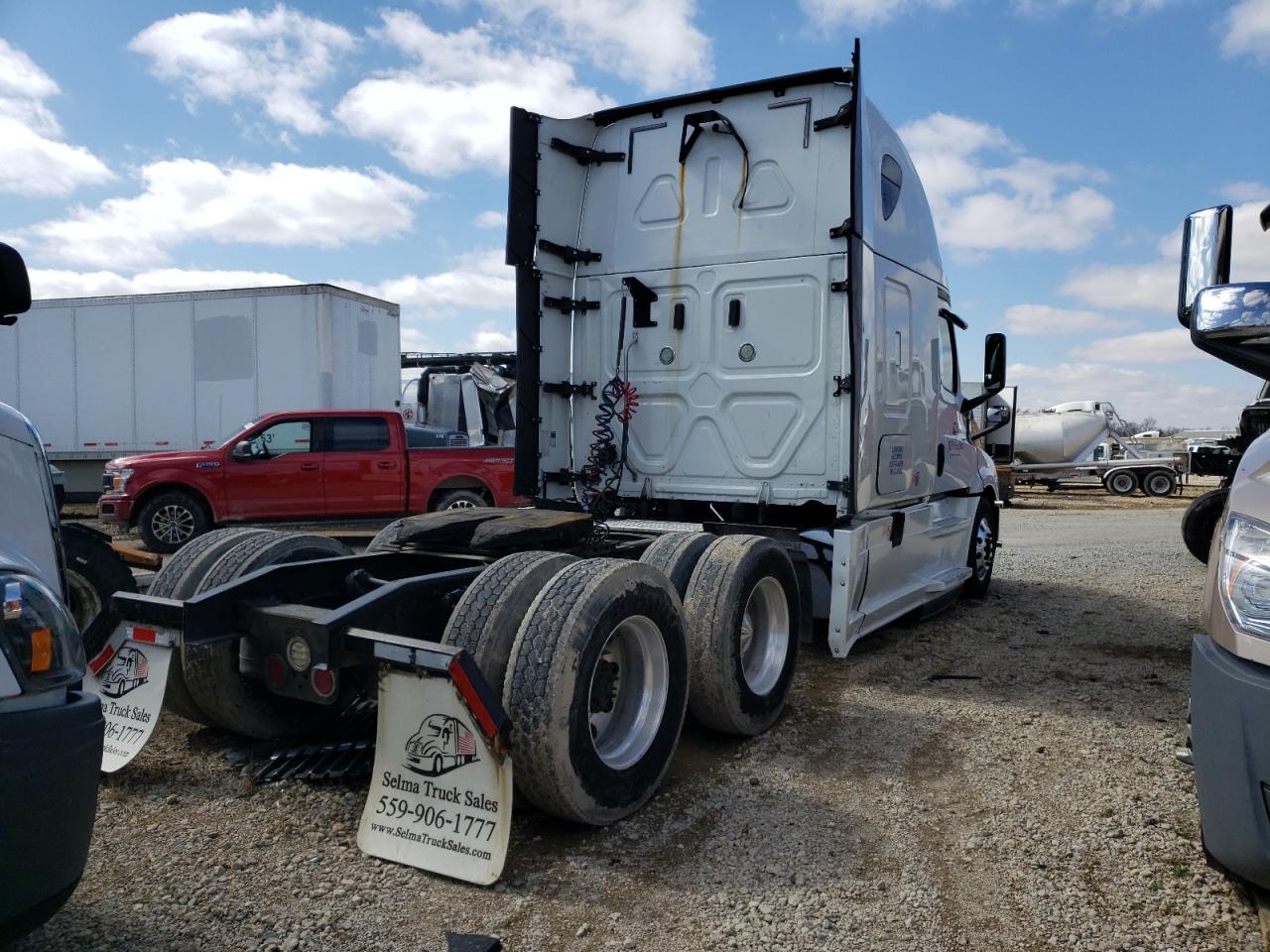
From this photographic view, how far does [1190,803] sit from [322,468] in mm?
10329

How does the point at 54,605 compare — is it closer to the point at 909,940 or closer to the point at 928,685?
the point at 909,940

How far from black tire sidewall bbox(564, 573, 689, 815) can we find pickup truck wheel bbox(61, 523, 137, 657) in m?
2.66

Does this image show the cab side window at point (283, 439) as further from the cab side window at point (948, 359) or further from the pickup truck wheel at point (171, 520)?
the cab side window at point (948, 359)

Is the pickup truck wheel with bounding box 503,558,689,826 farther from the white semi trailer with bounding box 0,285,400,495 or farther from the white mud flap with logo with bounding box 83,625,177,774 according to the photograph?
the white semi trailer with bounding box 0,285,400,495

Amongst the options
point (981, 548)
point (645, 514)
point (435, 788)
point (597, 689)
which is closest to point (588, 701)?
point (597, 689)

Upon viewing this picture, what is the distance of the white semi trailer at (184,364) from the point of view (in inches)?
592

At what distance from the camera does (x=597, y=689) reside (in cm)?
350

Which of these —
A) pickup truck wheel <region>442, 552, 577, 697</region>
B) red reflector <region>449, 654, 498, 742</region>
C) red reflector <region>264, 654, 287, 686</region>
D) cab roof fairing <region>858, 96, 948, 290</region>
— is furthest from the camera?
cab roof fairing <region>858, 96, 948, 290</region>

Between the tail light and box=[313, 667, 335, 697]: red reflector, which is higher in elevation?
the tail light

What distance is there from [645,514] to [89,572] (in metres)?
3.29

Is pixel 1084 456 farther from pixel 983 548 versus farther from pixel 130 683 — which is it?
pixel 130 683

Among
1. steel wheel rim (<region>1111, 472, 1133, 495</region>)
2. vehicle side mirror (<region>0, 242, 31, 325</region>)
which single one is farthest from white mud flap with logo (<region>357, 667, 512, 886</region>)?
steel wheel rim (<region>1111, 472, 1133, 495</region>)

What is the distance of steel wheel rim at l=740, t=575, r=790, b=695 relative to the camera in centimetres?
459

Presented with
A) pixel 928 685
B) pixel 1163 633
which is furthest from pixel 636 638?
pixel 1163 633
